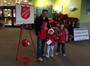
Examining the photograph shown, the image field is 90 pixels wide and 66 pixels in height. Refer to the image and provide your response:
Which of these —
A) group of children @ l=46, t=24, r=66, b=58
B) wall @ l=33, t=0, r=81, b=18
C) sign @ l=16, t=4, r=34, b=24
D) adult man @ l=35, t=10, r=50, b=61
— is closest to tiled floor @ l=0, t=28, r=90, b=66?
group of children @ l=46, t=24, r=66, b=58

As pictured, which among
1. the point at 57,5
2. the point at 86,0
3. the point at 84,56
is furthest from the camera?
the point at 57,5

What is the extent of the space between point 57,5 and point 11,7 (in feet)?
12.8

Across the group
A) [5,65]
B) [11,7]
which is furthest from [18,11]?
[11,7]

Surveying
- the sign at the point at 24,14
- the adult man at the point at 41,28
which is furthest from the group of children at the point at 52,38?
the sign at the point at 24,14

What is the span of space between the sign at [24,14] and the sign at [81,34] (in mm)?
4381

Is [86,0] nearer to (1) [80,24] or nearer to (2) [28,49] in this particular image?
(1) [80,24]

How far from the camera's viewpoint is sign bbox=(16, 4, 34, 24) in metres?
5.83

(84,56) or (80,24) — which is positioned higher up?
(80,24)

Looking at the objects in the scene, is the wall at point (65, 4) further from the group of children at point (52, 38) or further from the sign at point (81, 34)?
the group of children at point (52, 38)

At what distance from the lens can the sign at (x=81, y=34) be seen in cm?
997

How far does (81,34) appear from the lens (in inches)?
401

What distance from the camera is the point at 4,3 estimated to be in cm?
1507

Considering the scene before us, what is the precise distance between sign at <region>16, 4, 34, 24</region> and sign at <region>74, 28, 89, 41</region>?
438cm

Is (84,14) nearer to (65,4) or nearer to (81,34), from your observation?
(81,34)
